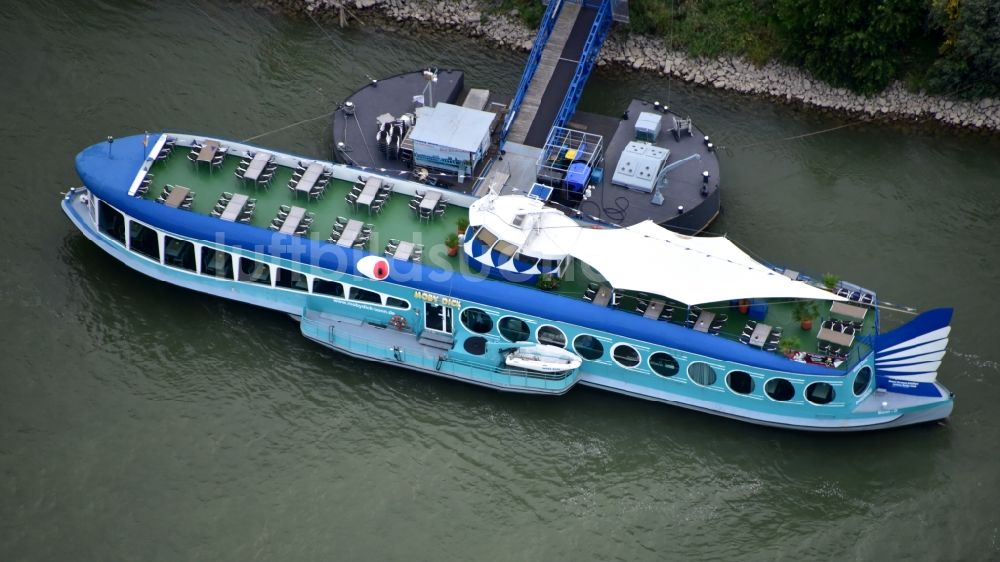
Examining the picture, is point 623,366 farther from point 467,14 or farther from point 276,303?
point 467,14

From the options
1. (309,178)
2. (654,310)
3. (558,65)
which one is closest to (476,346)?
(654,310)

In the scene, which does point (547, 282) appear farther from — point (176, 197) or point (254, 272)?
point (176, 197)

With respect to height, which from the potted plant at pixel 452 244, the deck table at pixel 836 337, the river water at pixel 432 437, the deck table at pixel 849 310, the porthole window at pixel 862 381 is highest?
the deck table at pixel 849 310

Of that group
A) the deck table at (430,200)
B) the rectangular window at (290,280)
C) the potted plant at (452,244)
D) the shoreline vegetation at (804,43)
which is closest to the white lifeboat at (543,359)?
the potted plant at (452,244)

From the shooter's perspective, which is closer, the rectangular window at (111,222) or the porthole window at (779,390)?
the porthole window at (779,390)

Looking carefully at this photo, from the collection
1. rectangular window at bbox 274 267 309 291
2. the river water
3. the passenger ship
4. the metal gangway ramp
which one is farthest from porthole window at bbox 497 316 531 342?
the metal gangway ramp

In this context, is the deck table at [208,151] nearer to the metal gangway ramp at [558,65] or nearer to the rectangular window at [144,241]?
the rectangular window at [144,241]

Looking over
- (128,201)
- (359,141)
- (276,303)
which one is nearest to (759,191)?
(359,141)
